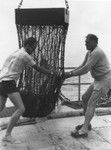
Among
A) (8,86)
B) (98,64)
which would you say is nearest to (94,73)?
(98,64)

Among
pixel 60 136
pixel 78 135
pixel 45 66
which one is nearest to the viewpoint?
pixel 78 135

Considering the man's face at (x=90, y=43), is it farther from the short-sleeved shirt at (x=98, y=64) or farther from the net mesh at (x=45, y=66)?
the net mesh at (x=45, y=66)

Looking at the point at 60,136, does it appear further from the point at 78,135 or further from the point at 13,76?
the point at 13,76

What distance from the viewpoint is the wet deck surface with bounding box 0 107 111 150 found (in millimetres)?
5730

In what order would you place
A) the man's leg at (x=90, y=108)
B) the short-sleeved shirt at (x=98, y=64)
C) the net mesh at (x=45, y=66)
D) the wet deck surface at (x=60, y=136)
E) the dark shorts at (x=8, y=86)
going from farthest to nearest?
the net mesh at (x=45, y=66), the man's leg at (x=90, y=108), the short-sleeved shirt at (x=98, y=64), the dark shorts at (x=8, y=86), the wet deck surface at (x=60, y=136)

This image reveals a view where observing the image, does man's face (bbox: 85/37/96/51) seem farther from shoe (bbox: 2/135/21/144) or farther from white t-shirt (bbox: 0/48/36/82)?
shoe (bbox: 2/135/21/144)

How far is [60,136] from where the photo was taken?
20.8 feet

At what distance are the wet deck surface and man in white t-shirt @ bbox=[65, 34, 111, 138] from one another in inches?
9.6

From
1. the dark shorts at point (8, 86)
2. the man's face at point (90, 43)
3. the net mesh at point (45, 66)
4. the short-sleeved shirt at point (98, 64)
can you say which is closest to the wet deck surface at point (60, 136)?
the net mesh at point (45, 66)

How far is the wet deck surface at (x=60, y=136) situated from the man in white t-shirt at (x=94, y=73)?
0.24m

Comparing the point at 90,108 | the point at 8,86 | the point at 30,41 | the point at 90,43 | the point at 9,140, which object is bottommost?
the point at 9,140

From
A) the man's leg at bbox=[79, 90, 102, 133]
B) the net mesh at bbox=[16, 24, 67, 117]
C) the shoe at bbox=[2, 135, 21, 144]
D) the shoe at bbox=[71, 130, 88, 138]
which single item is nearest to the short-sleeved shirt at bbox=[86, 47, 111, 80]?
the man's leg at bbox=[79, 90, 102, 133]

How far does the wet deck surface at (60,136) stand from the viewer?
18.8 feet

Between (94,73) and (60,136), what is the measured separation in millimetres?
1221
